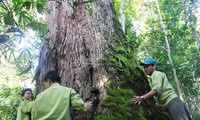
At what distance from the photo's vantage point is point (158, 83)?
4.10m

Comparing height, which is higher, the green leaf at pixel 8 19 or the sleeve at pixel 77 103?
the green leaf at pixel 8 19

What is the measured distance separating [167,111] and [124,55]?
1288 millimetres

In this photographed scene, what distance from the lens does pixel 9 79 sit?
2400 cm

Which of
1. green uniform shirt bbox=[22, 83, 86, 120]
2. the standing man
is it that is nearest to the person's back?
green uniform shirt bbox=[22, 83, 86, 120]

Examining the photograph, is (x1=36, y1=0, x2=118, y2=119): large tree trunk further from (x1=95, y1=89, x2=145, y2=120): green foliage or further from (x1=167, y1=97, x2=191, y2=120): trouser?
A: (x1=167, y1=97, x2=191, y2=120): trouser

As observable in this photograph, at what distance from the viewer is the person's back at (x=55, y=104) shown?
3.33m

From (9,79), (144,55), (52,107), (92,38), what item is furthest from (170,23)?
(9,79)

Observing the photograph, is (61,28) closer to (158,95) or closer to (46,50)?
(46,50)

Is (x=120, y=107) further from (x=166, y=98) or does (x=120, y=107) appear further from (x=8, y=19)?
(x=8, y=19)

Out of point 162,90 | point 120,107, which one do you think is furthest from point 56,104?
point 162,90

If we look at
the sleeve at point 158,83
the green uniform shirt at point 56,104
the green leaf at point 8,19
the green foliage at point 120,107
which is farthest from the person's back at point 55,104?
the green leaf at point 8,19

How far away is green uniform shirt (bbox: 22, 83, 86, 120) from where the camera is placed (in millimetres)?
3334

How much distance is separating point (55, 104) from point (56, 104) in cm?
2

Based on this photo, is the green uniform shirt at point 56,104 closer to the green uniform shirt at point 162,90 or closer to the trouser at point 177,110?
the green uniform shirt at point 162,90
